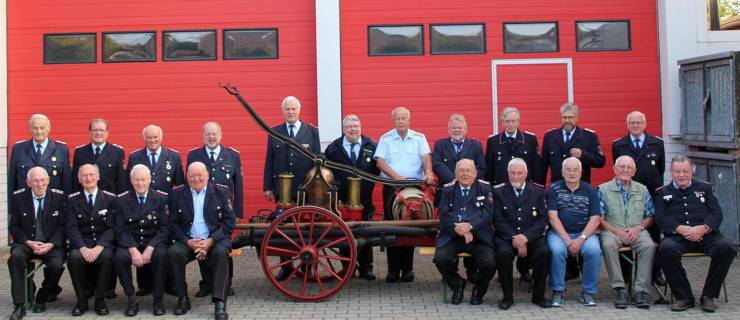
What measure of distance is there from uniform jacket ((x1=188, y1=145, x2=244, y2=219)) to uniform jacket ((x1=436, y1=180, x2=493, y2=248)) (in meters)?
1.93

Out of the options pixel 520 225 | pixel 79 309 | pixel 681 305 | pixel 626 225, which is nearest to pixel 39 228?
pixel 79 309

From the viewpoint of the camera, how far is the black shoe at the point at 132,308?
6.20m

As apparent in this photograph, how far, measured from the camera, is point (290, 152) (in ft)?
24.4

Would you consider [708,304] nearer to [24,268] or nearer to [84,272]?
[84,272]

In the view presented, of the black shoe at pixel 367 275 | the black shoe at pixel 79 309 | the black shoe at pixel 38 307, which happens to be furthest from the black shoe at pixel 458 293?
the black shoe at pixel 38 307

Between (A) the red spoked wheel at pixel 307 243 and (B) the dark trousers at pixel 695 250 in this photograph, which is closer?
(B) the dark trousers at pixel 695 250

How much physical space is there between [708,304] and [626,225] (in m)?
0.92

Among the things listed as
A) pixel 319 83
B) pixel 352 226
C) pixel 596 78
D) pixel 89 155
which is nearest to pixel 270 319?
pixel 352 226

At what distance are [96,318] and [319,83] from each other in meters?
4.26

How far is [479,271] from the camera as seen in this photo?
645 centimetres

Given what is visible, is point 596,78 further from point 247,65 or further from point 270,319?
point 270,319

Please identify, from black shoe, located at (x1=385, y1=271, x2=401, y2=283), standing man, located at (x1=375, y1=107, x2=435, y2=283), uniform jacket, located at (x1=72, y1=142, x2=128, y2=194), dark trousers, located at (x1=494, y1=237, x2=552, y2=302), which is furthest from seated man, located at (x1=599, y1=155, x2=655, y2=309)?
uniform jacket, located at (x1=72, y1=142, x2=128, y2=194)

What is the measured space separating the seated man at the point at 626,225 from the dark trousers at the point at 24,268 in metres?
4.57

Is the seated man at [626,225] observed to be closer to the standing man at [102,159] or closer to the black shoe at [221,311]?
the black shoe at [221,311]
